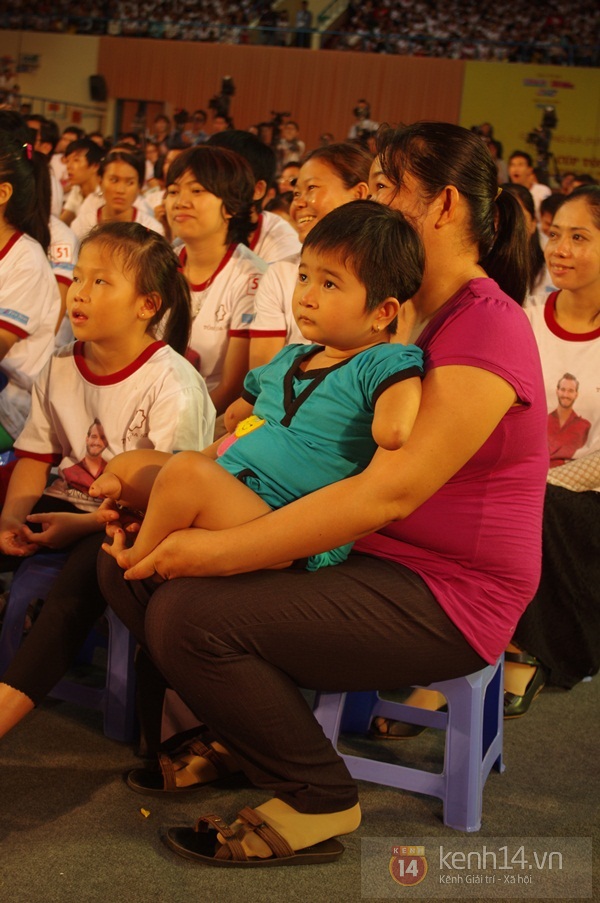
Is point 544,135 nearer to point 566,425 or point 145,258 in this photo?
point 566,425

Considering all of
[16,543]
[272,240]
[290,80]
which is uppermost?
[290,80]

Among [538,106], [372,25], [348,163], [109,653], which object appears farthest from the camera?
[372,25]

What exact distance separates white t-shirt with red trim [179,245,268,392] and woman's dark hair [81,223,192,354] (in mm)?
809

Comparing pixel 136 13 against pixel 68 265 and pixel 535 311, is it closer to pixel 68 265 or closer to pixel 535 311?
pixel 68 265

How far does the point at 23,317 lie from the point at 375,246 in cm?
128

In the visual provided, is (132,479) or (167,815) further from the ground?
(132,479)

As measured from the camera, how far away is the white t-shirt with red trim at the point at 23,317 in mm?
2504

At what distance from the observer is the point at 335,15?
1496 centimetres

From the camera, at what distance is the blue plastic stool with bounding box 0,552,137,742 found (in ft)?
6.30

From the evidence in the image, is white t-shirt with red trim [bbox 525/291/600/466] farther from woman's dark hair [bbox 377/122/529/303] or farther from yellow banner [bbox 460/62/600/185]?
yellow banner [bbox 460/62/600/185]

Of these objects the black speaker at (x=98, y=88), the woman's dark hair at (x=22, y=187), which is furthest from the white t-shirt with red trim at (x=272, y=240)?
the black speaker at (x=98, y=88)

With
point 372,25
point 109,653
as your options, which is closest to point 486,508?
point 109,653

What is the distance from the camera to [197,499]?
1.48 m

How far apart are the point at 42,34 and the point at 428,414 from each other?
1611 centimetres
